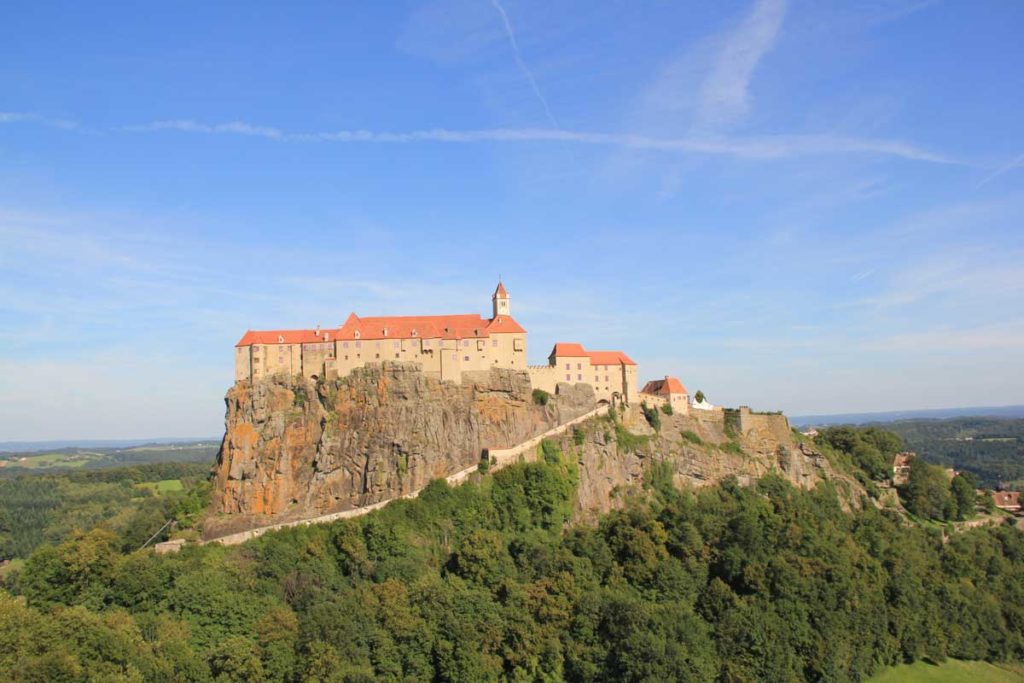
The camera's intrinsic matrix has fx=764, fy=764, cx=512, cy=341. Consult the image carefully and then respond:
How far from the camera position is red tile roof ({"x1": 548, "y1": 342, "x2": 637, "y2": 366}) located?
2916 inches

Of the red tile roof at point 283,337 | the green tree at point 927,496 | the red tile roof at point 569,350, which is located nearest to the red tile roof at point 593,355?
the red tile roof at point 569,350

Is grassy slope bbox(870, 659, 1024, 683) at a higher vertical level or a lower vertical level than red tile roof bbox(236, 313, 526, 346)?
lower

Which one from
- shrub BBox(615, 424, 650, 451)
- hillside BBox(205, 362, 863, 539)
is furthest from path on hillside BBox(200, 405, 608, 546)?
shrub BBox(615, 424, 650, 451)

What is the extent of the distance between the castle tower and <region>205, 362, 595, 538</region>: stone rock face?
7262mm

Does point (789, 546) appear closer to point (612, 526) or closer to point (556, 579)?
point (612, 526)

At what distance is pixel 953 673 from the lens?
198 ft

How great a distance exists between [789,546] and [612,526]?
14.4m

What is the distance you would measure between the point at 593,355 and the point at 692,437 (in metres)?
12.9

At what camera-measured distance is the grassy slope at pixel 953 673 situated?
191ft

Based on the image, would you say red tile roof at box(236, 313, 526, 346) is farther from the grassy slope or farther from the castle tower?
the grassy slope

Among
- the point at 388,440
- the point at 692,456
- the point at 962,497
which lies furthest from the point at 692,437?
the point at 962,497

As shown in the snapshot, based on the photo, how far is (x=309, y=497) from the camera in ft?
202

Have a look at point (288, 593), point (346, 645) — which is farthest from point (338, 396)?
point (346, 645)

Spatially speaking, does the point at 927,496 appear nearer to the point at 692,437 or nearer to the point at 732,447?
the point at 732,447
